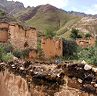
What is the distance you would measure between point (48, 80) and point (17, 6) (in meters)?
151

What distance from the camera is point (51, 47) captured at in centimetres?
3831

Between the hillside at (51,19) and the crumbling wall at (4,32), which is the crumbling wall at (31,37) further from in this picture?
the hillside at (51,19)

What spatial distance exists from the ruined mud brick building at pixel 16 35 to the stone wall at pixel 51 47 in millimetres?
1551

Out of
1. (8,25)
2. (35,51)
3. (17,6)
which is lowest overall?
(35,51)

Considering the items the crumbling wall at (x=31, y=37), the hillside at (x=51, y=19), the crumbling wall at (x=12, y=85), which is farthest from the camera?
the hillside at (x=51, y=19)

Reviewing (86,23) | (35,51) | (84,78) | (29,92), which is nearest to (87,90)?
(84,78)

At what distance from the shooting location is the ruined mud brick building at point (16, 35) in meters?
37.4

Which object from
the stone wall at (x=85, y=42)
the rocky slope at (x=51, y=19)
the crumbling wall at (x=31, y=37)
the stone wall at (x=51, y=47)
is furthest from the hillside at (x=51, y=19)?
the crumbling wall at (x=31, y=37)

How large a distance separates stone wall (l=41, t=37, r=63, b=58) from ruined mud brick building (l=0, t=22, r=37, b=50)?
1.55 meters

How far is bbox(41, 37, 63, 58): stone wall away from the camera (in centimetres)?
3781

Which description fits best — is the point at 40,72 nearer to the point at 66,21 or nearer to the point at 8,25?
the point at 8,25

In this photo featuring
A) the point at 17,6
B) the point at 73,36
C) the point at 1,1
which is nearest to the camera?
the point at 73,36

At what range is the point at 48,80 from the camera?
6.21 metres

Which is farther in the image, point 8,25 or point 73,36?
point 73,36
